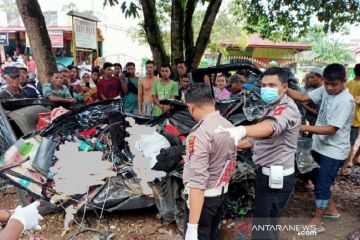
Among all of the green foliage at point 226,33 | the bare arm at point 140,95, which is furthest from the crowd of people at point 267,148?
the green foliage at point 226,33

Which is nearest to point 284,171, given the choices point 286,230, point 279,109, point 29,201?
point 279,109

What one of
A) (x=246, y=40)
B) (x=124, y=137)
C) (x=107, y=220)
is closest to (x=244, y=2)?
(x=124, y=137)

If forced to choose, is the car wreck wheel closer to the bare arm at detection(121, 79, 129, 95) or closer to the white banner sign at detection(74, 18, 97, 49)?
the bare arm at detection(121, 79, 129, 95)

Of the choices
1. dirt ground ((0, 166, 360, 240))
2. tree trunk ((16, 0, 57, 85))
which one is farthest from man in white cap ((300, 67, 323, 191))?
tree trunk ((16, 0, 57, 85))

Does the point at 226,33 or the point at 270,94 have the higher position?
the point at 226,33

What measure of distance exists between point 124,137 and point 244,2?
697 centimetres

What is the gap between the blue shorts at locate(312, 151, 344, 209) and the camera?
10.1 ft

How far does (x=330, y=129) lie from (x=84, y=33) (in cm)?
654

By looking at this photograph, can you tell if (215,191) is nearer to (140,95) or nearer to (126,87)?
(140,95)

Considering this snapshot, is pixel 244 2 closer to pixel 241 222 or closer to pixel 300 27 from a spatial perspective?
pixel 300 27

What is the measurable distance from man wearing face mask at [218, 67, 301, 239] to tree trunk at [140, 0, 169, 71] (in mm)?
5339

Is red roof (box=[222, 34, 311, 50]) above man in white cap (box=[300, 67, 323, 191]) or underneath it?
above

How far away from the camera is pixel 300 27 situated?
8.54 metres

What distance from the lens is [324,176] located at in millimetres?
3084
